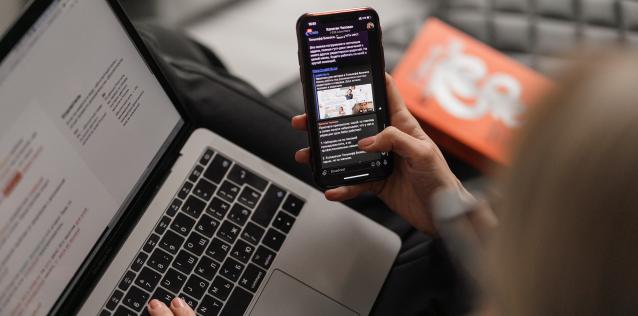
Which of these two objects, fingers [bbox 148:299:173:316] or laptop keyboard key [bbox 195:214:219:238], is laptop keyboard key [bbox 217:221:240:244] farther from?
fingers [bbox 148:299:173:316]

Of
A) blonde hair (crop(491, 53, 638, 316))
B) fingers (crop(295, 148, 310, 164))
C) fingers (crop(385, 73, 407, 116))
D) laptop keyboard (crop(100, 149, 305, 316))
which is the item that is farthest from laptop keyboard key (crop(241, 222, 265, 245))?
blonde hair (crop(491, 53, 638, 316))

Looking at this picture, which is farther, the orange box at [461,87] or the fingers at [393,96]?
the orange box at [461,87]

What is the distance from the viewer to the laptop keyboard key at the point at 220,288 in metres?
0.69

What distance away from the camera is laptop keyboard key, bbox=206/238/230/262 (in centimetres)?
71

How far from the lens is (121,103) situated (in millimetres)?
638

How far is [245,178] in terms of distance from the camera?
75 centimetres

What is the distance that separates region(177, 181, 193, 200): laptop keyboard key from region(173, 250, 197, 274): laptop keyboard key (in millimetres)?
69

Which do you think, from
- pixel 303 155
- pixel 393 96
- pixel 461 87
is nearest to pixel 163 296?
pixel 303 155

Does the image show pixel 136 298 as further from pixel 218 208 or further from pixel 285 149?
pixel 285 149

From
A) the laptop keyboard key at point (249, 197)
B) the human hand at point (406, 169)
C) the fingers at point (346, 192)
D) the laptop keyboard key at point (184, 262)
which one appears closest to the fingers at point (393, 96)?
the human hand at point (406, 169)

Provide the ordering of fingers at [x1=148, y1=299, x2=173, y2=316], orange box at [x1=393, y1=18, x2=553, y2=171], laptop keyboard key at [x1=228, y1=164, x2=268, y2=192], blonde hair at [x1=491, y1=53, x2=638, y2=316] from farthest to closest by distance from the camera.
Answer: orange box at [x1=393, y1=18, x2=553, y2=171], laptop keyboard key at [x1=228, y1=164, x2=268, y2=192], fingers at [x1=148, y1=299, x2=173, y2=316], blonde hair at [x1=491, y1=53, x2=638, y2=316]

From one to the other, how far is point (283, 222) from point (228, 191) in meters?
0.08

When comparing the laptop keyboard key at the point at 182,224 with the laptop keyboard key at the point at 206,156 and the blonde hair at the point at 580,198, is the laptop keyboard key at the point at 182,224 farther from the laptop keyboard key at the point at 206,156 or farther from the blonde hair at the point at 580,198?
the blonde hair at the point at 580,198

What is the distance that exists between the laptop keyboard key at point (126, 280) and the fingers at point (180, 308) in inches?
2.2
